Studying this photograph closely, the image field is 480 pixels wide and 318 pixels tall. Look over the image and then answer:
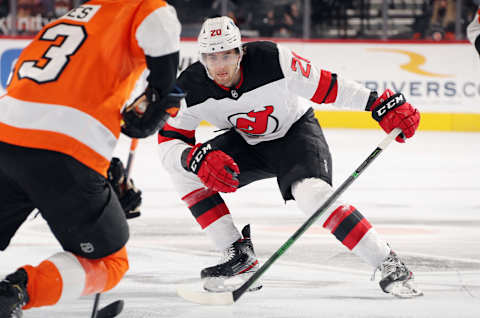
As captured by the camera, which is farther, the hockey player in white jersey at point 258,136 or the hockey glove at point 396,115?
the hockey glove at point 396,115

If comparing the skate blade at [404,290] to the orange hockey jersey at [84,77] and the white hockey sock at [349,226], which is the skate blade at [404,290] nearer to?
the white hockey sock at [349,226]

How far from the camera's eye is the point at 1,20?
8.50 m

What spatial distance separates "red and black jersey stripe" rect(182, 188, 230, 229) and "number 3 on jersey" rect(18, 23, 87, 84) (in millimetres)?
1138

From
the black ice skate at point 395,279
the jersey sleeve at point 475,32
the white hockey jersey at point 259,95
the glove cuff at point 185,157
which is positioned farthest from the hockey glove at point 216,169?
the jersey sleeve at point 475,32

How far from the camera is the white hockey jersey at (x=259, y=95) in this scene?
9.00ft

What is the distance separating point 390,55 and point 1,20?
4.61m

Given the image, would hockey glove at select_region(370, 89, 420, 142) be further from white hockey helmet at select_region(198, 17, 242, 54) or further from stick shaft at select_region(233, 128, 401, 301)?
white hockey helmet at select_region(198, 17, 242, 54)

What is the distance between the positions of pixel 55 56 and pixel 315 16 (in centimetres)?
697

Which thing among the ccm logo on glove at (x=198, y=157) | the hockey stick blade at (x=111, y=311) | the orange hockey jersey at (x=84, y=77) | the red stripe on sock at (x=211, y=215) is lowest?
the red stripe on sock at (x=211, y=215)

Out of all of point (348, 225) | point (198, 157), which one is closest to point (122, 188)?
point (198, 157)

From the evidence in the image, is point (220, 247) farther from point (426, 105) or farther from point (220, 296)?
point (426, 105)

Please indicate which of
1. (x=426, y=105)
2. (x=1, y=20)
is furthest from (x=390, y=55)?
(x=1, y=20)

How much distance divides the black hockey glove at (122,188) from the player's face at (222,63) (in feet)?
2.11

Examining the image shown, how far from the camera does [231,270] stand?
9.07 ft
